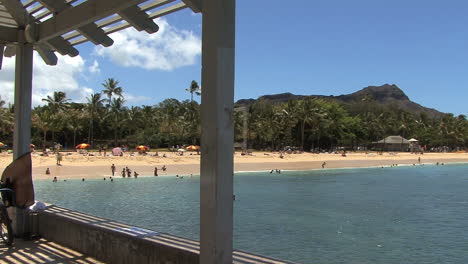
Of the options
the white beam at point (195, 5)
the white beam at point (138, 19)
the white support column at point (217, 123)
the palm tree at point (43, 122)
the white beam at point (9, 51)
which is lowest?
the white support column at point (217, 123)

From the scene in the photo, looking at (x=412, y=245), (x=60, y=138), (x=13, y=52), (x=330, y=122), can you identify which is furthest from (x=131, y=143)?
(x=13, y=52)

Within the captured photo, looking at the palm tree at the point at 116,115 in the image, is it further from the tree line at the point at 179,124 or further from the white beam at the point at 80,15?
the white beam at the point at 80,15

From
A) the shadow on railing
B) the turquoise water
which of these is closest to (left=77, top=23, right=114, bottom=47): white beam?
the shadow on railing

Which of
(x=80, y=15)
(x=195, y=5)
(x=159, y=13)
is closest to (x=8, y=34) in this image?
(x=80, y=15)

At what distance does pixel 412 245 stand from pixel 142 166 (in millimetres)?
33236

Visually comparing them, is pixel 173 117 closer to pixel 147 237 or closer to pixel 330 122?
pixel 330 122

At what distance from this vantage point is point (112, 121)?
69.1 metres

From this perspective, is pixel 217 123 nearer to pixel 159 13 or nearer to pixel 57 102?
pixel 159 13

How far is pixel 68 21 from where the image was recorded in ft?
15.9

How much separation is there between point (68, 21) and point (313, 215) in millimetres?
17078

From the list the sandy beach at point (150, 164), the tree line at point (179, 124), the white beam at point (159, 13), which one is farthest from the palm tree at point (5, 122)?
the white beam at point (159, 13)

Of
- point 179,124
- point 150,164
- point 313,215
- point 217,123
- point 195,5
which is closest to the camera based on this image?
point 217,123

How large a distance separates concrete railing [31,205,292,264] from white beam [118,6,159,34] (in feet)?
6.90

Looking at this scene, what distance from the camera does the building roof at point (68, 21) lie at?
4129mm
